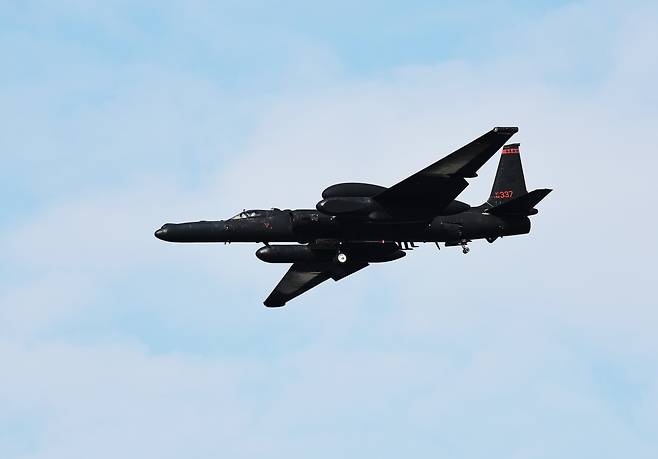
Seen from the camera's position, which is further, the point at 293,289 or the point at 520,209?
the point at 293,289

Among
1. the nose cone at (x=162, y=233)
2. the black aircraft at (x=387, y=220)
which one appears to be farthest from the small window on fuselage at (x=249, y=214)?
the nose cone at (x=162, y=233)

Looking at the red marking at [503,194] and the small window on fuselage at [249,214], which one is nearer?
the small window on fuselage at [249,214]

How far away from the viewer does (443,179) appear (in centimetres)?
5222

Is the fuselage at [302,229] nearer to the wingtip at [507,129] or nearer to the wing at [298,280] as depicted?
the wingtip at [507,129]

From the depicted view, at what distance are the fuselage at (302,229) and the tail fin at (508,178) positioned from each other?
4397 mm

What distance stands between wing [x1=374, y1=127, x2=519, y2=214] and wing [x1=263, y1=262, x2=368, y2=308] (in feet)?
32.0

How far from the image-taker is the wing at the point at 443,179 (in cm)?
5075

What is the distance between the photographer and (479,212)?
56.9m

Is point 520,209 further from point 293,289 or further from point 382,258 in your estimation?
point 293,289

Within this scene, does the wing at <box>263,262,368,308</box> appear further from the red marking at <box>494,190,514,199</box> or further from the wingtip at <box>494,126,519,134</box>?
the wingtip at <box>494,126,519,134</box>

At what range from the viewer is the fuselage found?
5347cm

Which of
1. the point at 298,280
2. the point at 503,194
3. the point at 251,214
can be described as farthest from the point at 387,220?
the point at 298,280

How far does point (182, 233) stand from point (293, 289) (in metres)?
10.6

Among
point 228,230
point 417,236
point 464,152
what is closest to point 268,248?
point 228,230
